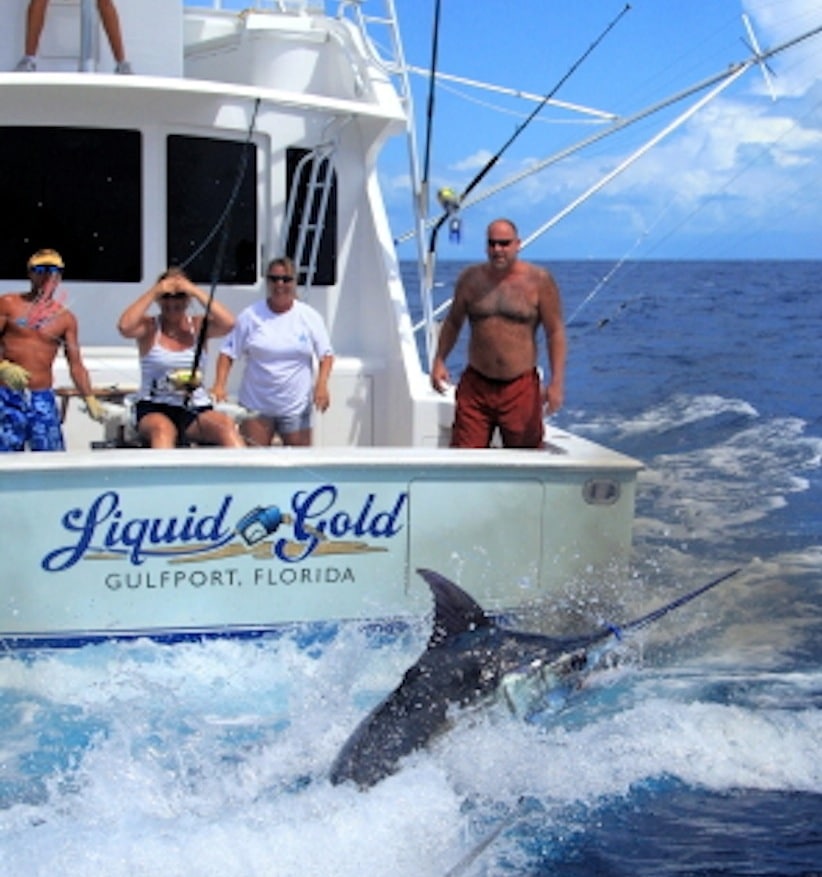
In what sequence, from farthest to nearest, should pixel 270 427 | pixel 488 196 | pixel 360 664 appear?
1. pixel 488 196
2. pixel 270 427
3. pixel 360 664

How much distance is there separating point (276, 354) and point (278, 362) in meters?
0.05

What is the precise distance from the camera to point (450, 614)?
5.30 m

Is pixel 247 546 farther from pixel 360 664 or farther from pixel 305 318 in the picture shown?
pixel 305 318

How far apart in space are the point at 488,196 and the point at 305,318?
2009 millimetres

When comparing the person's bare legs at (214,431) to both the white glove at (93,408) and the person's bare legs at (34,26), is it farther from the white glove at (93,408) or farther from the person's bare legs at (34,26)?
the person's bare legs at (34,26)

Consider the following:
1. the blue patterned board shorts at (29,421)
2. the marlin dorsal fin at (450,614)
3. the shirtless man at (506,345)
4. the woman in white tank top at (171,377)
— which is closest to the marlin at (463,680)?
the marlin dorsal fin at (450,614)

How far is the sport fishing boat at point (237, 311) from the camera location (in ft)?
20.4

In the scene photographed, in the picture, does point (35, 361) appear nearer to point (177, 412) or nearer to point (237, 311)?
point (177, 412)

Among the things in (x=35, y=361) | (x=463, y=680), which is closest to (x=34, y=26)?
(x=35, y=361)

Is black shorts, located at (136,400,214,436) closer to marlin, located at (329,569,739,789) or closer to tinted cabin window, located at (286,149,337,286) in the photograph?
tinted cabin window, located at (286,149,337,286)

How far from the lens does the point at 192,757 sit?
547 centimetres

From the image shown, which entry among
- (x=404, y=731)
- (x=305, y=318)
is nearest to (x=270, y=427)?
(x=305, y=318)

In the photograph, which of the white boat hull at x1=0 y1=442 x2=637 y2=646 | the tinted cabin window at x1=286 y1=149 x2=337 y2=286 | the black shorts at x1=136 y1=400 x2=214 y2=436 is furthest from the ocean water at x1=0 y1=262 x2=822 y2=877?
the tinted cabin window at x1=286 y1=149 x2=337 y2=286

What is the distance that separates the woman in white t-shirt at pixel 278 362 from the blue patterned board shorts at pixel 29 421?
891 millimetres
